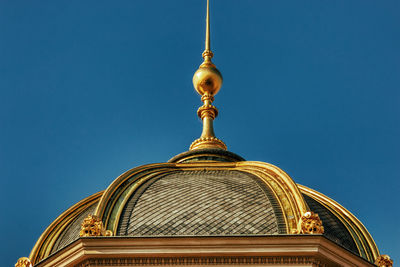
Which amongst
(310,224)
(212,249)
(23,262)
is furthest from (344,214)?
(23,262)

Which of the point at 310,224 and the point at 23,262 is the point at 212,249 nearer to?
the point at 310,224

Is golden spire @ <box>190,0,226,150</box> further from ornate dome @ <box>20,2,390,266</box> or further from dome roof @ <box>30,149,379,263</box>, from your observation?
dome roof @ <box>30,149,379,263</box>

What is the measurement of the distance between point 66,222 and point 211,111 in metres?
8.34

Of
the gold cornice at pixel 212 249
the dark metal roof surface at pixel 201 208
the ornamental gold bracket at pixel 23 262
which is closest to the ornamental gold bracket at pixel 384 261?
the gold cornice at pixel 212 249

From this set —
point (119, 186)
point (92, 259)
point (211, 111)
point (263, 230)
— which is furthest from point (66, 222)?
point (211, 111)

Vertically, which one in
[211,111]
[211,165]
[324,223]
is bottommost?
[324,223]

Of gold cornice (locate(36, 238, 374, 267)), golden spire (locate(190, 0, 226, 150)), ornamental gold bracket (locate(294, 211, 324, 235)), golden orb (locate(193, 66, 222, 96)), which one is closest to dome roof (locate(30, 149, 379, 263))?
ornamental gold bracket (locate(294, 211, 324, 235))

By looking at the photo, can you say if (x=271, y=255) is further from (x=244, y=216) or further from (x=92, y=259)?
(x=92, y=259)

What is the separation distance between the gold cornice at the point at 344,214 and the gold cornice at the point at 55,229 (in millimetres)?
5936

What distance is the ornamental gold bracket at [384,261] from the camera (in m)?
30.2

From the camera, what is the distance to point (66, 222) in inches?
1258

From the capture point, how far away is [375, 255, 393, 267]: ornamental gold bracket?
30219mm

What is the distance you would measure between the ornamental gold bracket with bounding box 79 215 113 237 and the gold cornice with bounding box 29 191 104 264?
2.53 metres

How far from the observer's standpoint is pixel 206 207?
98.3ft
